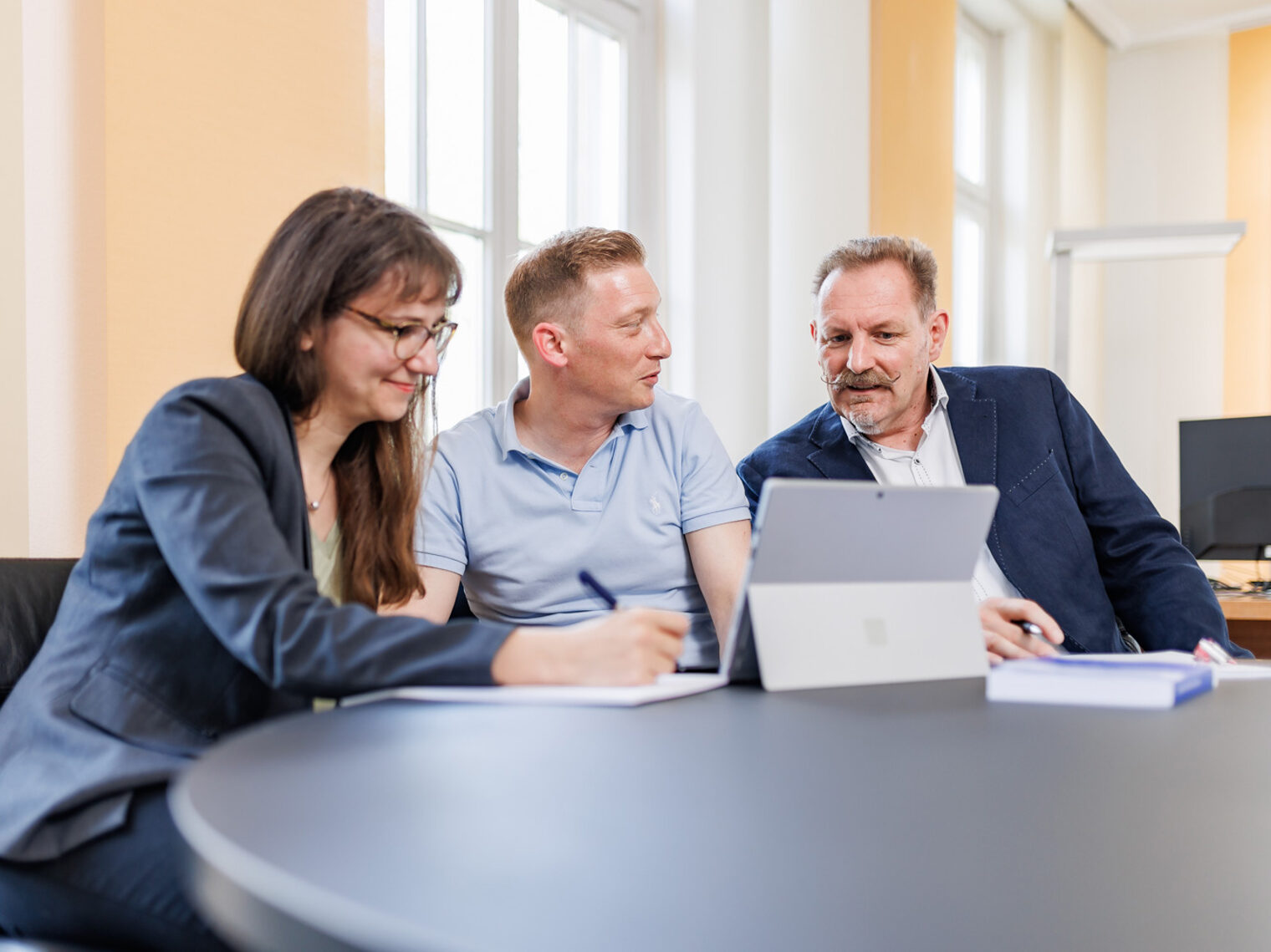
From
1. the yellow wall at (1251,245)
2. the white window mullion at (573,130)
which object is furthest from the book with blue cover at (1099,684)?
the yellow wall at (1251,245)

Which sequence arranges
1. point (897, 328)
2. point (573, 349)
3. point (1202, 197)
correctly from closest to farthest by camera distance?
point (573, 349) → point (897, 328) → point (1202, 197)

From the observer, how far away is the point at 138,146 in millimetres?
2262

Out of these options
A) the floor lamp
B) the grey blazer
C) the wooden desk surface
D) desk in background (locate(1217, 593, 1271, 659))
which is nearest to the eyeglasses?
the grey blazer

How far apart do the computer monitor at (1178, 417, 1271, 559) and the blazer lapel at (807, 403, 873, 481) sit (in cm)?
146

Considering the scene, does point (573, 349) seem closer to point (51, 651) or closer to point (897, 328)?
point (897, 328)

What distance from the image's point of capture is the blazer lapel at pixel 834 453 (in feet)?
7.26

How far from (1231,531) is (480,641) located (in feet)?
9.18

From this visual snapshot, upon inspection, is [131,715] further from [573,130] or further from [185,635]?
[573,130]

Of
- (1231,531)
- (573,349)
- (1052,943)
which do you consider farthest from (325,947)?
(1231,531)

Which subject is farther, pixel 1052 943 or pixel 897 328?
pixel 897 328

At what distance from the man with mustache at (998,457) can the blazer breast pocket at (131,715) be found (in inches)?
51.1

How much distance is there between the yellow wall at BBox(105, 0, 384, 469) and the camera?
224 centimetres

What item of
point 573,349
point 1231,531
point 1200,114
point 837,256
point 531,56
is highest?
point 1200,114

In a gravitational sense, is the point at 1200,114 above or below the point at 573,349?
above
